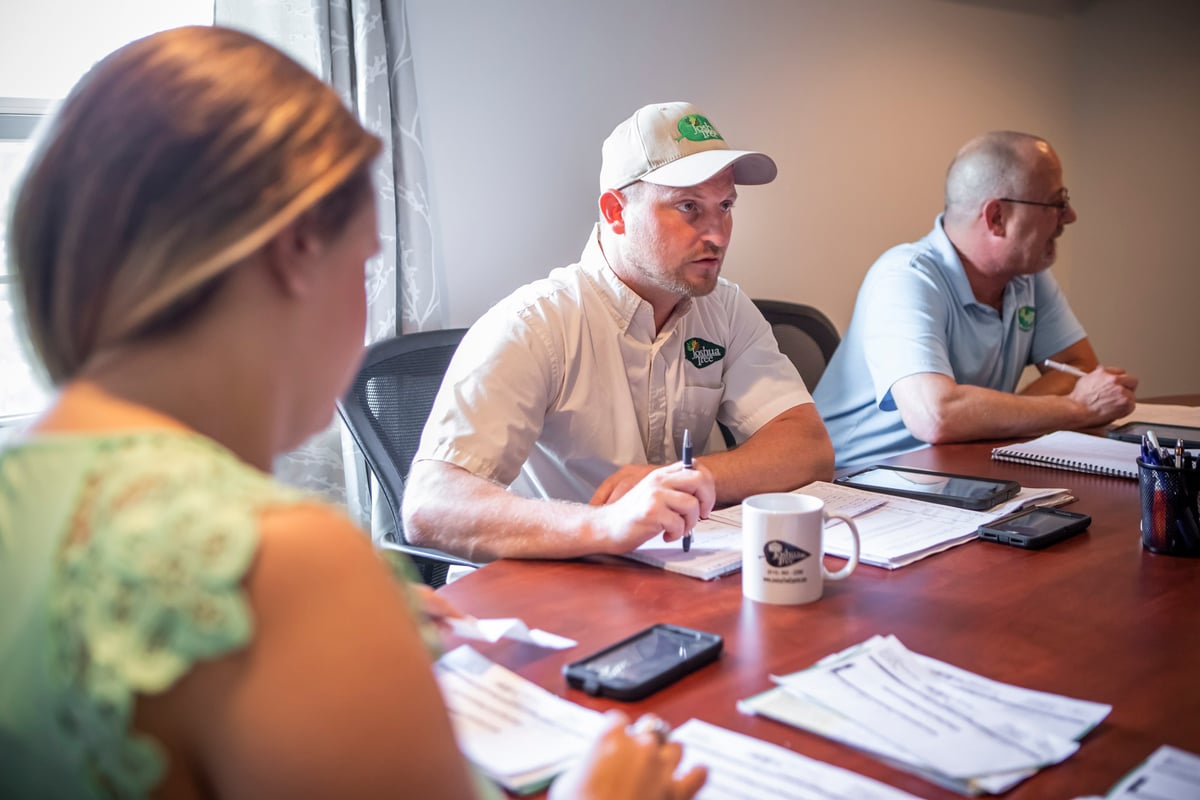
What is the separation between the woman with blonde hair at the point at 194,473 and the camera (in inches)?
20.1

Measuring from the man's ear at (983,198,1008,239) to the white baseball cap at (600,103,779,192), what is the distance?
37.4 inches

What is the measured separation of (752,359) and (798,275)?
4.74 feet

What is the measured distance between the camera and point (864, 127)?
3.64 m

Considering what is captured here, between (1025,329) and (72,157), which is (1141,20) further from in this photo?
(72,157)

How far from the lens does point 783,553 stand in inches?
47.9

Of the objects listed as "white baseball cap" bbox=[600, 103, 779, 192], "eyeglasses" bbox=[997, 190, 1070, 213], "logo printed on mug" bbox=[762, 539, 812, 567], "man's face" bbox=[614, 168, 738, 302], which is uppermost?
"white baseball cap" bbox=[600, 103, 779, 192]

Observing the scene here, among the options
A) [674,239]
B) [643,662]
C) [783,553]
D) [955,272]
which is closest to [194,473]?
[643,662]

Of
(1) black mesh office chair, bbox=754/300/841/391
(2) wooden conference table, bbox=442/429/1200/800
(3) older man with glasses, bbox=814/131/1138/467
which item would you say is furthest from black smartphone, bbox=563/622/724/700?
(1) black mesh office chair, bbox=754/300/841/391

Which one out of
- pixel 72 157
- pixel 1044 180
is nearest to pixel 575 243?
pixel 1044 180

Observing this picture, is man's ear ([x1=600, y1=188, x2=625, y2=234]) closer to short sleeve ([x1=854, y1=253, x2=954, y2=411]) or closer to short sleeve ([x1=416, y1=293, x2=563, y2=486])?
short sleeve ([x1=416, y1=293, x2=563, y2=486])

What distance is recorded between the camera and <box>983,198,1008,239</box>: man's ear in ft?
8.92

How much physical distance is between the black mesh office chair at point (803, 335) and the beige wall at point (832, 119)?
25 centimetres

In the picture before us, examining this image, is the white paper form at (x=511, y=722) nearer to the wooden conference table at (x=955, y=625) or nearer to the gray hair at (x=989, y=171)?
the wooden conference table at (x=955, y=625)

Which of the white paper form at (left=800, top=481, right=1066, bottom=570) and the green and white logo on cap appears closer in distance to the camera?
the white paper form at (left=800, top=481, right=1066, bottom=570)
